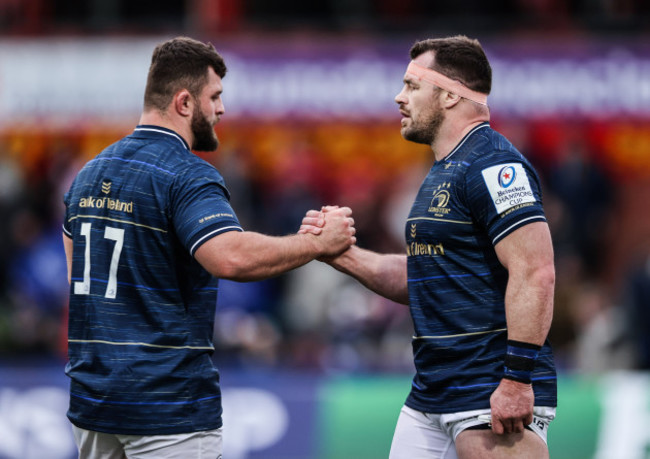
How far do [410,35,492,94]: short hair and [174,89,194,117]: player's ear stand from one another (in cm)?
114

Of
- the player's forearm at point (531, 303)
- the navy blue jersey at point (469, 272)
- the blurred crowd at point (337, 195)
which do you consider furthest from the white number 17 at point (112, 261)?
the blurred crowd at point (337, 195)

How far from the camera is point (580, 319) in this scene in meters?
10.7

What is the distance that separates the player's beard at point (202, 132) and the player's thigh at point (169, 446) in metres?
1.36

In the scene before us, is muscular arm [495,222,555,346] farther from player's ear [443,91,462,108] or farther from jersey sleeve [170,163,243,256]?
jersey sleeve [170,163,243,256]

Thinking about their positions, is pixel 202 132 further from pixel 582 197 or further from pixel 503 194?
pixel 582 197

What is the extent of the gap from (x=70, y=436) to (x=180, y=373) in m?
5.00

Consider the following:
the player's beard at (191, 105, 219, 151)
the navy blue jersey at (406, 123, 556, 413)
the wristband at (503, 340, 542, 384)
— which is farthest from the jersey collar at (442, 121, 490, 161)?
the player's beard at (191, 105, 219, 151)

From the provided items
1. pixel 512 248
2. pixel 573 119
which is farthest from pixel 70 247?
pixel 573 119

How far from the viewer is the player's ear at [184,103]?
5012 millimetres

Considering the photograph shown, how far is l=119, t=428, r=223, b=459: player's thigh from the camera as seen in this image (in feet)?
15.3

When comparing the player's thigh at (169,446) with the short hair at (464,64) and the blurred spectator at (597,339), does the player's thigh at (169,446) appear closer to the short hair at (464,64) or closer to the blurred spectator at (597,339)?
the short hair at (464,64)

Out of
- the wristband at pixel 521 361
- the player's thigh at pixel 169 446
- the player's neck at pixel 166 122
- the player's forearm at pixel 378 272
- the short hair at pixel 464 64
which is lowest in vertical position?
the player's thigh at pixel 169 446

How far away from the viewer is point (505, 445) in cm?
461

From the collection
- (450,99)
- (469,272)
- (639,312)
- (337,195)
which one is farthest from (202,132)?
(337,195)
